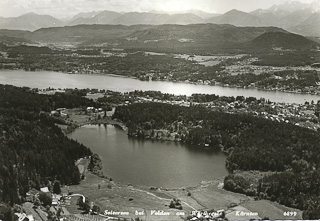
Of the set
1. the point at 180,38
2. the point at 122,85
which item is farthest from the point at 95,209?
the point at 180,38

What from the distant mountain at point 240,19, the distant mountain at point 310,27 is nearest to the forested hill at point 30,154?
the distant mountain at point 310,27

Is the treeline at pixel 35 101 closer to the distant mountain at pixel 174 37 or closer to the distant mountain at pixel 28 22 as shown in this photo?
the distant mountain at pixel 174 37

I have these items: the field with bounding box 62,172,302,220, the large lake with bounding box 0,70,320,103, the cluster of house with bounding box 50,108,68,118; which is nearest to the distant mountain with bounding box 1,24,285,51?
the large lake with bounding box 0,70,320,103

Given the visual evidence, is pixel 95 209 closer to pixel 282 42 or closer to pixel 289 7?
pixel 282 42

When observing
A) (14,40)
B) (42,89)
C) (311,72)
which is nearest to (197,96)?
(42,89)

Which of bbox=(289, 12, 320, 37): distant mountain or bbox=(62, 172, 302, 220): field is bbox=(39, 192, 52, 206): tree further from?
bbox=(289, 12, 320, 37): distant mountain

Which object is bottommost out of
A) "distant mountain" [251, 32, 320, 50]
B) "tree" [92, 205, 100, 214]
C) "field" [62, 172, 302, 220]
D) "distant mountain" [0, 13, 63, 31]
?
"field" [62, 172, 302, 220]

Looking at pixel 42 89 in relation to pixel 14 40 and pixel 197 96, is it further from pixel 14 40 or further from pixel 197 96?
pixel 14 40

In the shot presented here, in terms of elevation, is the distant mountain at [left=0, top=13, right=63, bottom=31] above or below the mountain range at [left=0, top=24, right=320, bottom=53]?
above
